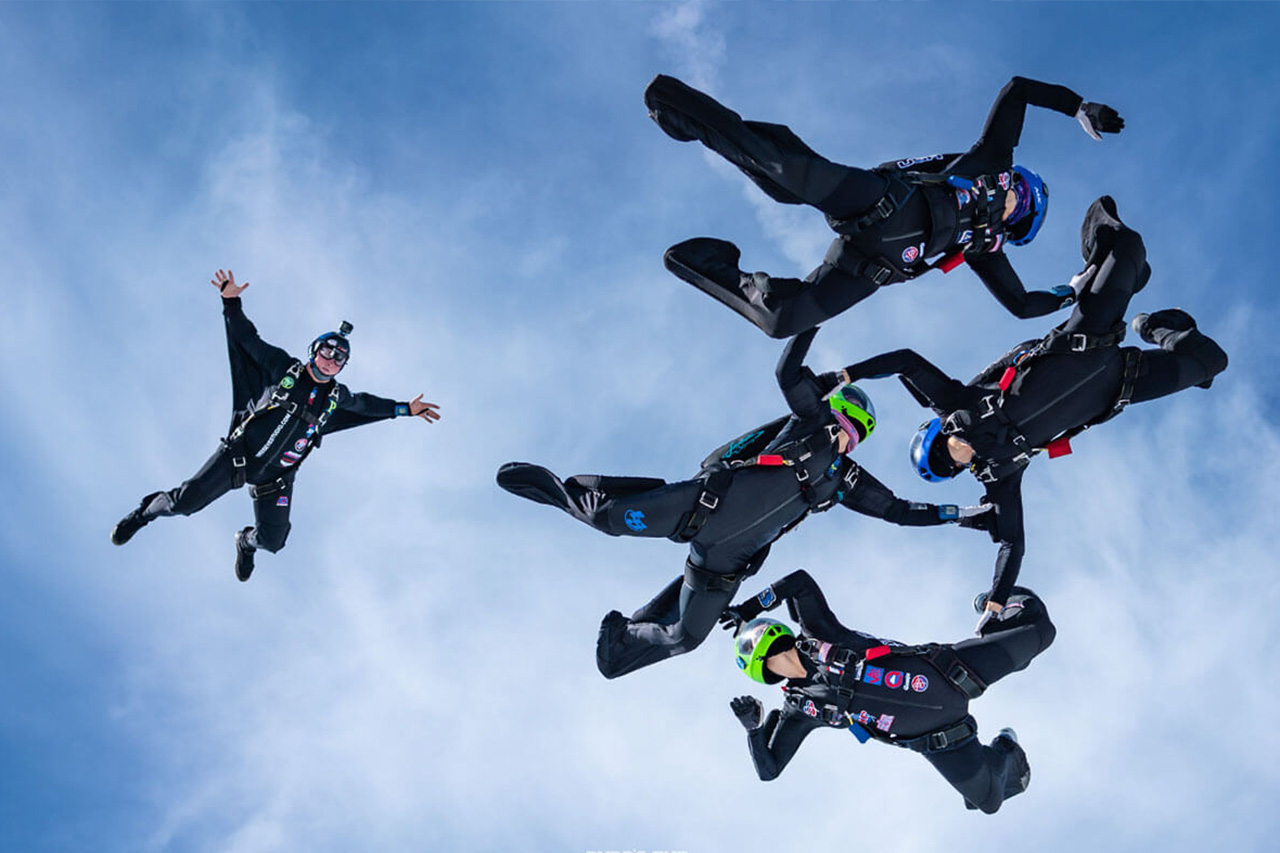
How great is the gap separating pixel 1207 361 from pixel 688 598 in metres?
5.64

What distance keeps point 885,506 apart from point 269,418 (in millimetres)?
7177

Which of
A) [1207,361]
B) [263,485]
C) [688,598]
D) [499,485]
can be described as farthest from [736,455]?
[263,485]

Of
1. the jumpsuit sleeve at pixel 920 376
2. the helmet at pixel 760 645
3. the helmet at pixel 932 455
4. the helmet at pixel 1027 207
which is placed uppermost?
the helmet at pixel 1027 207

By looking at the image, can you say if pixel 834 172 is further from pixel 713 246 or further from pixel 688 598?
pixel 688 598

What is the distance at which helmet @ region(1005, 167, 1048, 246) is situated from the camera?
10.4 meters

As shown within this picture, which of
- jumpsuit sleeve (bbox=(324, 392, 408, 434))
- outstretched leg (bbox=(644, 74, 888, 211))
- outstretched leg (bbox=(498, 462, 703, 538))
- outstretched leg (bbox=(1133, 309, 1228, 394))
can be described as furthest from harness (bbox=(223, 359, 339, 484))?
outstretched leg (bbox=(1133, 309, 1228, 394))

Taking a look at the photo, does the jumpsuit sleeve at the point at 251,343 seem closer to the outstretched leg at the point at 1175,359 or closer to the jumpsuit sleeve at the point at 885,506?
the jumpsuit sleeve at the point at 885,506

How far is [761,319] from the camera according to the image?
9844mm

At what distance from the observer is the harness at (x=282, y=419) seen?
13.7m

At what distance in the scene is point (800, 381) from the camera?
10523 millimetres

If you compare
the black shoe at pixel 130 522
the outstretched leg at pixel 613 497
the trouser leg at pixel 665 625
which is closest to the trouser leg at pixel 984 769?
the trouser leg at pixel 665 625

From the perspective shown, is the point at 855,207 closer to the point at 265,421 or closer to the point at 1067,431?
the point at 1067,431

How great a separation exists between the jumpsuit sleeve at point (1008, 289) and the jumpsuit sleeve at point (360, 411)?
710cm

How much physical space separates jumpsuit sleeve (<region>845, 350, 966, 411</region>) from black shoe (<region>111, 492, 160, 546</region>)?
9062mm
